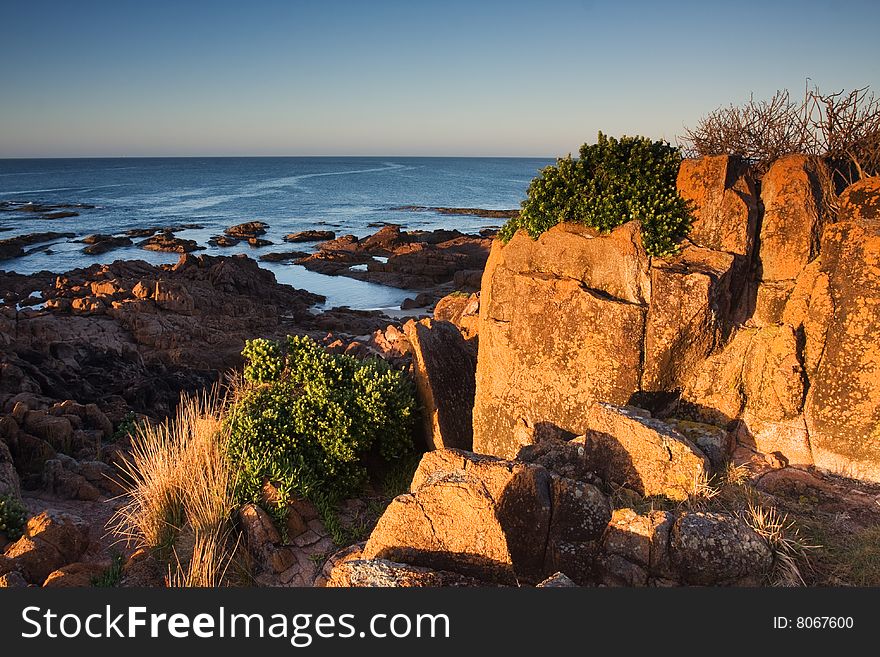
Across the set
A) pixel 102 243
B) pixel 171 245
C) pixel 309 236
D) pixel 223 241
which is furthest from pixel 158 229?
pixel 309 236

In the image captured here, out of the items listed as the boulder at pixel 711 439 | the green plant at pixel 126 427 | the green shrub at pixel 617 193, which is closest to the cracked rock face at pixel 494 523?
the boulder at pixel 711 439

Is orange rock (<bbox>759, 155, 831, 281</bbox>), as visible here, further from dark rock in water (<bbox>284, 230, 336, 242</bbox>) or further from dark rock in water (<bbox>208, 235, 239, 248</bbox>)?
dark rock in water (<bbox>284, 230, 336, 242</bbox>)

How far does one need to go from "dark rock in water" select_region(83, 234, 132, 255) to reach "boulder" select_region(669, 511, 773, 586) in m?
56.8

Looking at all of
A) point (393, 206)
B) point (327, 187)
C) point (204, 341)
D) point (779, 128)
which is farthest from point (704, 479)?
point (327, 187)

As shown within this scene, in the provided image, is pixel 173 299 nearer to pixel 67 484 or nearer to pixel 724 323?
pixel 67 484

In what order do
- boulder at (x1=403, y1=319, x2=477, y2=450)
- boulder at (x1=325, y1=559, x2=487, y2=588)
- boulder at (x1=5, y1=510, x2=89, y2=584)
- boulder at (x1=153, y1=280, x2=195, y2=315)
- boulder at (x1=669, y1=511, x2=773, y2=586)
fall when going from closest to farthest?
boulder at (x1=325, y1=559, x2=487, y2=588), boulder at (x1=669, y1=511, x2=773, y2=586), boulder at (x1=5, y1=510, x2=89, y2=584), boulder at (x1=403, y1=319, x2=477, y2=450), boulder at (x1=153, y1=280, x2=195, y2=315)

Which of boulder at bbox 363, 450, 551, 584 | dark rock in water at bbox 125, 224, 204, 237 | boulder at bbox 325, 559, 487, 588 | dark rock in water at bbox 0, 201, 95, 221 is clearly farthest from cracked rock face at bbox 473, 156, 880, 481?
dark rock in water at bbox 0, 201, 95, 221

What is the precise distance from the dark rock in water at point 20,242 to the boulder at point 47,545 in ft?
170

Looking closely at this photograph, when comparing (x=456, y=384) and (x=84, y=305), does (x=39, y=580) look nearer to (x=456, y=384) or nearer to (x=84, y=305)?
(x=456, y=384)

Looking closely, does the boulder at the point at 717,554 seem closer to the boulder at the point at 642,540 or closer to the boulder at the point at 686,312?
the boulder at the point at 642,540

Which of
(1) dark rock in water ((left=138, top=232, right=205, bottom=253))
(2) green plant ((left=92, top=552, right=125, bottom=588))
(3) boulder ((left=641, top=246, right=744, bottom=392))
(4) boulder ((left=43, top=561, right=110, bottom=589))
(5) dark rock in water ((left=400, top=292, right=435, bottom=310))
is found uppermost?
(3) boulder ((left=641, top=246, right=744, bottom=392))

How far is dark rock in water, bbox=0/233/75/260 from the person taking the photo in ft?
166

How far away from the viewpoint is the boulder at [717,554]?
19.0 feet

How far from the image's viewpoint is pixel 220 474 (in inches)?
317
